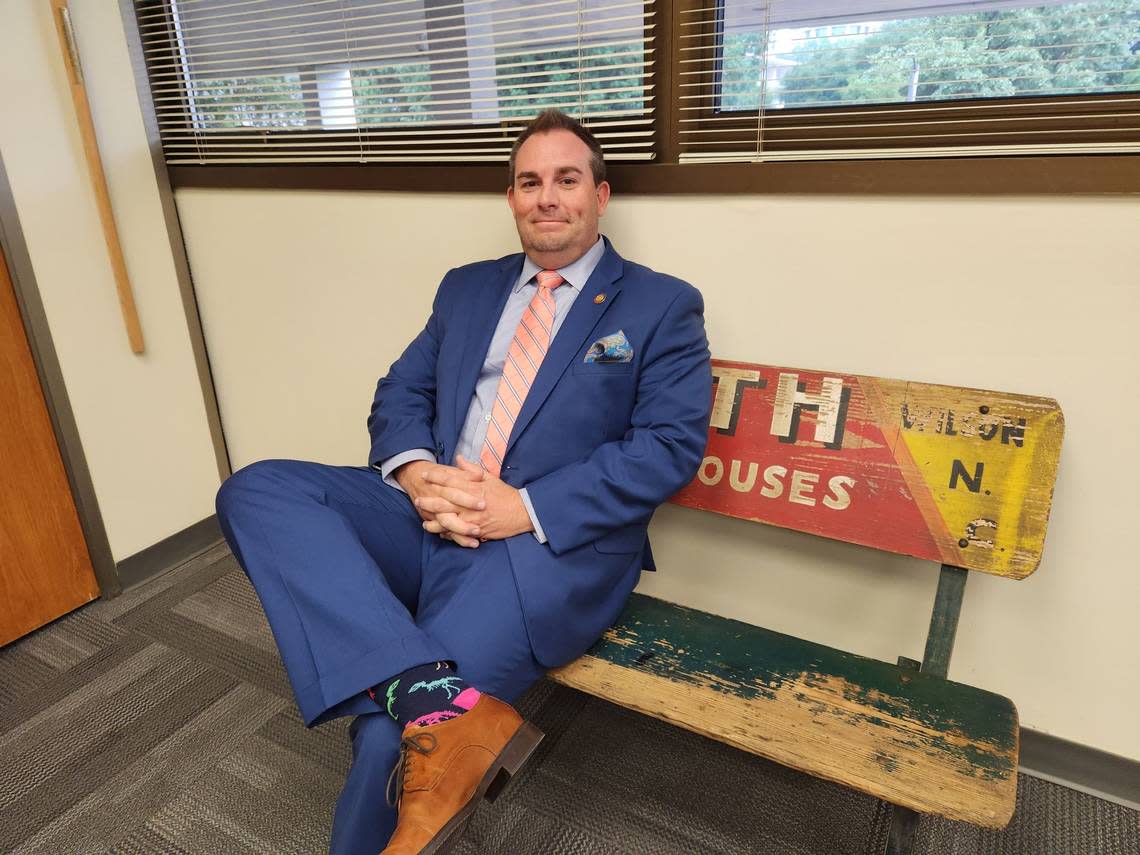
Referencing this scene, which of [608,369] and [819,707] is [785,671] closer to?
[819,707]

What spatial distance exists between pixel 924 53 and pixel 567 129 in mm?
750

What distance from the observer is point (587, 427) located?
1.58 m

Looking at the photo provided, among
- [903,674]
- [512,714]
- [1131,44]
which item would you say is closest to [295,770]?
[512,714]

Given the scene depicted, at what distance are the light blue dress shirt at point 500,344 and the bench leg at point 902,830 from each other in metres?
1.05

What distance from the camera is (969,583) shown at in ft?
5.42

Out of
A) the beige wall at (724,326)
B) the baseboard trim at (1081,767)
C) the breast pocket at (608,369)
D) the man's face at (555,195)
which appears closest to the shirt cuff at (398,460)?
the breast pocket at (608,369)

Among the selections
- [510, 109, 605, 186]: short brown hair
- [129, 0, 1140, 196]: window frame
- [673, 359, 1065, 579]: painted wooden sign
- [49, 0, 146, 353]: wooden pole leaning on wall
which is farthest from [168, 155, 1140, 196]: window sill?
[49, 0, 146, 353]: wooden pole leaning on wall

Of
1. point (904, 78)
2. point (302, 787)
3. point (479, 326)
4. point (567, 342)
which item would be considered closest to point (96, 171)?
point (479, 326)

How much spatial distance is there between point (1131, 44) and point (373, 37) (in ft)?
5.71

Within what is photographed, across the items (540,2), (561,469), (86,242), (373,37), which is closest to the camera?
(561,469)

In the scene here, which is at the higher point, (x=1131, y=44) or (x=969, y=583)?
(x=1131, y=44)

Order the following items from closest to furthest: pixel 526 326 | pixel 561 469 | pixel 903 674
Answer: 1. pixel 903 674
2. pixel 561 469
3. pixel 526 326

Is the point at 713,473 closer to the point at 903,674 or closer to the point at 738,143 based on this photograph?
the point at 903,674

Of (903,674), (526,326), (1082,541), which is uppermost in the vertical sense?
(526,326)
